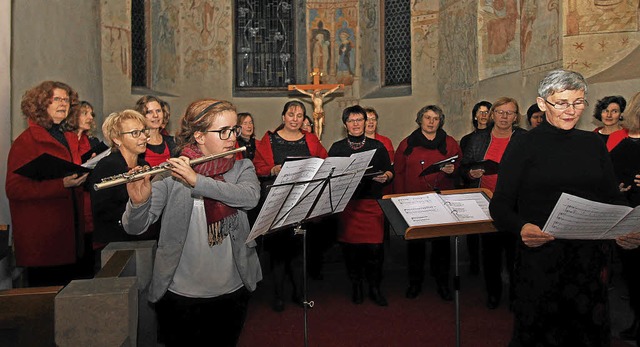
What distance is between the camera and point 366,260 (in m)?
6.00

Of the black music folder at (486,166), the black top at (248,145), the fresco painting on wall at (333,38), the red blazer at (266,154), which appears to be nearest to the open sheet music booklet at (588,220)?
the black music folder at (486,166)

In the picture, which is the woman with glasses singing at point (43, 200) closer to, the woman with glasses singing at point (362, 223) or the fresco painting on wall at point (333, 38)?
the woman with glasses singing at point (362, 223)

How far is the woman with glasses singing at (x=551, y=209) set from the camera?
287cm

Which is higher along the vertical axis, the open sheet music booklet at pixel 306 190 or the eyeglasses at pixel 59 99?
the eyeglasses at pixel 59 99

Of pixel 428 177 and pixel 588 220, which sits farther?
pixel 428 177

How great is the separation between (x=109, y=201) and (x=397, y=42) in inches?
426

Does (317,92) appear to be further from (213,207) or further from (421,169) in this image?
(213,207)

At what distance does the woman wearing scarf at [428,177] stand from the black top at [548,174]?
309 centimetres

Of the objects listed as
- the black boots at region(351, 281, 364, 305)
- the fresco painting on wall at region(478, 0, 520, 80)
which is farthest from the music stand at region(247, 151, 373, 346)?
the fresco painting on wall at region(478, 0, 520, 80)

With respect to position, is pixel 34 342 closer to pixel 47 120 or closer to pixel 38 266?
pixel 38 266

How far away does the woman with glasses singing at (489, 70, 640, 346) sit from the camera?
2865 mm

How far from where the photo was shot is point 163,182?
9.45 feet

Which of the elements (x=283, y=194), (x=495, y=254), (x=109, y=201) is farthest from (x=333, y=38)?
(x=283, y=194)

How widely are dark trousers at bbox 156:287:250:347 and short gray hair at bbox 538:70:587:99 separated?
1754 mm
